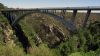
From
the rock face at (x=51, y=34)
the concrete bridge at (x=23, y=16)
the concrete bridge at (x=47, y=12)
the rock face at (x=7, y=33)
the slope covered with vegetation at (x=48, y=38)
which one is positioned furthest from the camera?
the rock face at (x=51, y=34)

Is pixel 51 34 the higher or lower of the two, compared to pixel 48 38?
higher

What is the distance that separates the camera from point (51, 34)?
9381 cm

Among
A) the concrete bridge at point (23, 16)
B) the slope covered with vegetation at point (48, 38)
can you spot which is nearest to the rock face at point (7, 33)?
the slope covered with vegetation at point (48, 38)

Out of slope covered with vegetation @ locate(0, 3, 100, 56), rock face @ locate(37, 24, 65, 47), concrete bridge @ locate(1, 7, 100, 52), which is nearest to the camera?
slope covered with vegetation @ locate(0, 3, 100, 56)

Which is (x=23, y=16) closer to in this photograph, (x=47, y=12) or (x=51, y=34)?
(x=51, y=34)

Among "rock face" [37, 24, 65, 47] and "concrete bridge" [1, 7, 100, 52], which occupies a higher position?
"concrete bridge" [1, 7, 100, 52]

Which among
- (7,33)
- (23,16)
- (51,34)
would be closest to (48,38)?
(51,34)

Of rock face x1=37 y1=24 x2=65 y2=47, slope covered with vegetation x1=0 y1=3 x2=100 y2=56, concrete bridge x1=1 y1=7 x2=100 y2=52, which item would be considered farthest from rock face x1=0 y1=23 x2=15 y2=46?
rock face x1=37 y1=24 x2=65 y2=47

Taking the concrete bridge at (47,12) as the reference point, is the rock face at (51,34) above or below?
below

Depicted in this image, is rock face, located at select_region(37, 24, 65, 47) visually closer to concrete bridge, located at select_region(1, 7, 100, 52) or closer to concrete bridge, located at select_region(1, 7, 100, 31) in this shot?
concrete bridge, located at select_region(1, 7, 100, 52)

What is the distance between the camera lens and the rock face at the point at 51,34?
→ 295 feet

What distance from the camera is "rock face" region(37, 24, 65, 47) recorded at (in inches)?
3535

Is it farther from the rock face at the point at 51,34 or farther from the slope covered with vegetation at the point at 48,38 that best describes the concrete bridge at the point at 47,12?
the rock face at the point at 51,34

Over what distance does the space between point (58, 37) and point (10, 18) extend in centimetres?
1735
